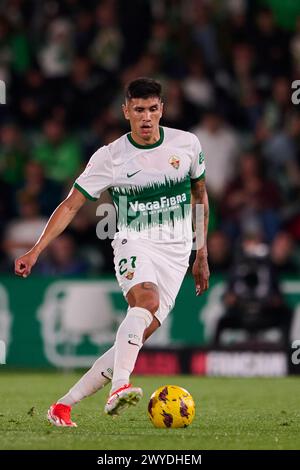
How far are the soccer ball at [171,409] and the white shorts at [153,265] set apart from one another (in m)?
0.50

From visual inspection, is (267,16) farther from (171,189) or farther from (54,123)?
(171,189)

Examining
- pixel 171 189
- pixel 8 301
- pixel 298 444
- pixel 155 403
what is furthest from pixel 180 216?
pixel 8 301

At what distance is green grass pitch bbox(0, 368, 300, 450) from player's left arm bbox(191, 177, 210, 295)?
952 mm

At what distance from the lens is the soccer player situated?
7691 mm

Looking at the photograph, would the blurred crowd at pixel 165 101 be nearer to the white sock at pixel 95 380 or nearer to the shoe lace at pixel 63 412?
the white sock at pixel 95 380

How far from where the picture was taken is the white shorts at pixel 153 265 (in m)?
7.67

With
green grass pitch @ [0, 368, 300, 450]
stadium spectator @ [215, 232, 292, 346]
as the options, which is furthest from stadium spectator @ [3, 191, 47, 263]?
stadium spectator @ [215, 232, 292, 346]

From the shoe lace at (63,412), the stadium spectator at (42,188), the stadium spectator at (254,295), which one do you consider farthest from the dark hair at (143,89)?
the stadium spectator at (42,188)

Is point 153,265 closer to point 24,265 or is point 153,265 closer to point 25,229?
point 24,265

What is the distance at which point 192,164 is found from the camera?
8.11 m

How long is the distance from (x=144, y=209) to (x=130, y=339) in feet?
3.10

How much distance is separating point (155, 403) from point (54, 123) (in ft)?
27.8

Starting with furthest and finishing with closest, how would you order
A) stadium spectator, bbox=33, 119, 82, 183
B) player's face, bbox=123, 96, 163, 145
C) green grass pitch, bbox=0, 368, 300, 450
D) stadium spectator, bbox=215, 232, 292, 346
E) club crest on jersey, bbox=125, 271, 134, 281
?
stadium spectator, bbox=33, 119, 82, 183 < stadium spectator, bbox=215, 232, 292, 346 < player's face, bbox=123, 96, 163, 145 < club crest on jersey, bbox=125, 271, 134, 281 < green grass pitch, bbox=0, 368, 300, 450

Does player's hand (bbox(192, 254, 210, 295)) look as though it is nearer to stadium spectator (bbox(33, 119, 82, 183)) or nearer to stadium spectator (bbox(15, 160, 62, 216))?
stadium spectator (bbox(15, 160, 62, 216))
